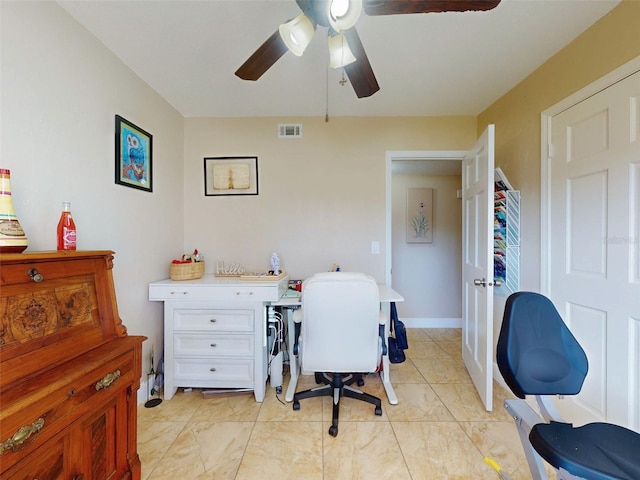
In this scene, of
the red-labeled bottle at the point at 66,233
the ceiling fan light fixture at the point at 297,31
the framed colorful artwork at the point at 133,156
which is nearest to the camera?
the ceiling fan light fixture at the point at 297,31

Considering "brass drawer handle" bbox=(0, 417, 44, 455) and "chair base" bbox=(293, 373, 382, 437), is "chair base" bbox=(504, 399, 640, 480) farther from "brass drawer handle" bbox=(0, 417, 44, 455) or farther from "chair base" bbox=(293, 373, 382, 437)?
"brass drawer handle" bbox=(0, 417, 44, 455)

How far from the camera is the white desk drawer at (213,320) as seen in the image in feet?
6.74

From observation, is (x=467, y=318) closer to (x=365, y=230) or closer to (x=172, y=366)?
(x=365, y=230)

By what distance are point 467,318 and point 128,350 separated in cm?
244

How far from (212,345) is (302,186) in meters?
1.61

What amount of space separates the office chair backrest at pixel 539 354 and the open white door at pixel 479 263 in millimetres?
636

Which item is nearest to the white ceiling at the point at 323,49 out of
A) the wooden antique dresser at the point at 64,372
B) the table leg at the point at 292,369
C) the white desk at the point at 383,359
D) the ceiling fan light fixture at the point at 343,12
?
the ceiling fan light fixture at the point at 343,12

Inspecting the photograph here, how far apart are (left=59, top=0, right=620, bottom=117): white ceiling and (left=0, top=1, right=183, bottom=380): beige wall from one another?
0.18 metres

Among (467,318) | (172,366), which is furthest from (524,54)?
(172,366)

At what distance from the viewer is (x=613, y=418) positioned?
58.3 inches

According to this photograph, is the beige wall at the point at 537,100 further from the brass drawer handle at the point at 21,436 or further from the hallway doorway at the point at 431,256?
the brass drawer handle at the point at 21,436

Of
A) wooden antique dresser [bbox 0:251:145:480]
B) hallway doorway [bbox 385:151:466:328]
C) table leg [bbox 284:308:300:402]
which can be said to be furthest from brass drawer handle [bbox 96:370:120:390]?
hallway doorway [bbox 385:151:466:328]

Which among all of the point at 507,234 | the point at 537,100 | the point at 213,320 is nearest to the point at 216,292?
the point at 213,320

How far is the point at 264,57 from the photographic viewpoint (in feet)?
4.31
